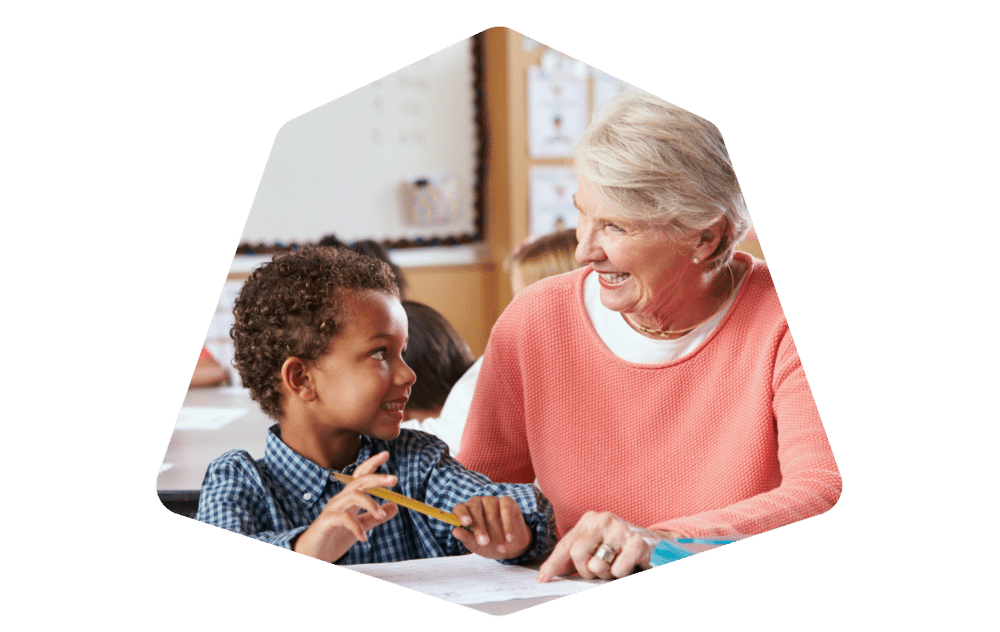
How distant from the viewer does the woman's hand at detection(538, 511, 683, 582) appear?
2.25m

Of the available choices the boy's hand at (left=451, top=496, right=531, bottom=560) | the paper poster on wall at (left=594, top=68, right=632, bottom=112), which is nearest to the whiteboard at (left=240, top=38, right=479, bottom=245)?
the paper poster on wall at (left=594, top=68, right=632, bottom=112)

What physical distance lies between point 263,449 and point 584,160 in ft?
3.06

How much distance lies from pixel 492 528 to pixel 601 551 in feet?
0.77

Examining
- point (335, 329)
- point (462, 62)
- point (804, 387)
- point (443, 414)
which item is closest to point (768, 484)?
point (804, 387)

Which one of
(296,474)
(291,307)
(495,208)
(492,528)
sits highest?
(495,208)

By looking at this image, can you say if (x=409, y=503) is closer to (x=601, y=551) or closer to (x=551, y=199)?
(x=601, y=551)

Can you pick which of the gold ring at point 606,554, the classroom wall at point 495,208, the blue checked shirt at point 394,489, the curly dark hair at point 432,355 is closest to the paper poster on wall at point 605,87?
the classroom wall at point 495,208

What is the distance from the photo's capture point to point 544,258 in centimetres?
243

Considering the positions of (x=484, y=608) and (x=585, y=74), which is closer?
(x=484, y=608)

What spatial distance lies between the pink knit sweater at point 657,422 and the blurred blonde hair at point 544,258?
0.02 metres

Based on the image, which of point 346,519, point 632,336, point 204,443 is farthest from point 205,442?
point 632,336

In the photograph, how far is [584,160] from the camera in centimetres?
234

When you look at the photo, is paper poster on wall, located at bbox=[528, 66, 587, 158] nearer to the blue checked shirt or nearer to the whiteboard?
the whiteboard

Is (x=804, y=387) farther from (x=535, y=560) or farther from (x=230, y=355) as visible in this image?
(x=230, y=355)
